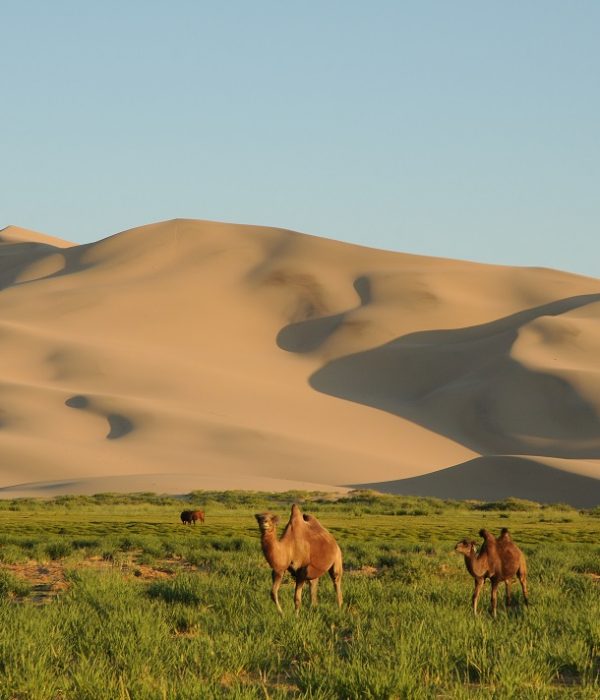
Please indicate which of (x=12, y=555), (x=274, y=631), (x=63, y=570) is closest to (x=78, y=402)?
(x=12, y=555)

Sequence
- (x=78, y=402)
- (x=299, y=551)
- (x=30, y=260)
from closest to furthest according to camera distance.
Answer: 1. (x=299, y=551)
2. (x=78, y=402)
3. (x=30, y=260)

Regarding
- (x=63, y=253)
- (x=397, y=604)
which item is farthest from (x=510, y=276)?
(x=397, y=604)

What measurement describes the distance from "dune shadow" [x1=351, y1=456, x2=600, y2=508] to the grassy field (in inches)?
1595

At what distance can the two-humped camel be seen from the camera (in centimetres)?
1230

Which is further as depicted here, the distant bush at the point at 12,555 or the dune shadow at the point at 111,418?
the dune shadow at the point at 111,418

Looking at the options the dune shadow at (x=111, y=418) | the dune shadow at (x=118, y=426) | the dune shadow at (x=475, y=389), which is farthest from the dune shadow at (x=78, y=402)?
the dune shadow at (x=475, y=389)

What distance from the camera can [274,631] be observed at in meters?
10.7

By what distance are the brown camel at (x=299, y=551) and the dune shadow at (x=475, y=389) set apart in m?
77.4

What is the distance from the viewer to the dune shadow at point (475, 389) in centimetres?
9488

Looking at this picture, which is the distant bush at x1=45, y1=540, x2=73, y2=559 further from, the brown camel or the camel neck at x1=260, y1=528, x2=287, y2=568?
the camel neck at x1=260, y1=528, x2=287, y2=568

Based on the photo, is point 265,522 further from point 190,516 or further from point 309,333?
point 309,333

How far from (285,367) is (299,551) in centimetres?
10735

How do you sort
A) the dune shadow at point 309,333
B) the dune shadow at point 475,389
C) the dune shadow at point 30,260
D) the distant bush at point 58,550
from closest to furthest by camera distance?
the distant bush at point 58,550, the dune shadow at point 475,389, the dune shadow at point 309,333, the dune shadow at point 30,260

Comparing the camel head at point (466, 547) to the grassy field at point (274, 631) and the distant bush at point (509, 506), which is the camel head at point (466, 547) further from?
the distant bush at point (509, 506)
